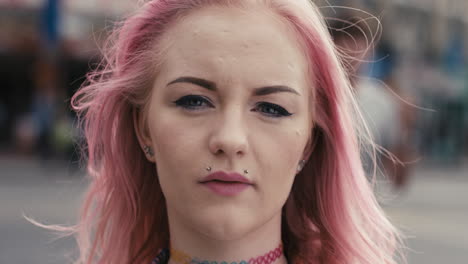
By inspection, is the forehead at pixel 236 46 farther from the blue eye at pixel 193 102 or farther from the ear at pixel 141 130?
the ear at pixel 141 130

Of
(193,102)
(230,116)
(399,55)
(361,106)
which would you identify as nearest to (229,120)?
(230,116)

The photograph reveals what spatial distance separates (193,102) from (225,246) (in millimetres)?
374

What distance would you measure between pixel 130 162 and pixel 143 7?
449 mm

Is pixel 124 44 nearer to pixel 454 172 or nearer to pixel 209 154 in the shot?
pixel 209 154

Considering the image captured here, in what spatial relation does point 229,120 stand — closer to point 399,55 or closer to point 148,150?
A: point 148,150

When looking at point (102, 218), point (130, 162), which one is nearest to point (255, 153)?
point (130, 162)

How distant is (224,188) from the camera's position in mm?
1804

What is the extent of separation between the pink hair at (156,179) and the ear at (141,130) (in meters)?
0.02

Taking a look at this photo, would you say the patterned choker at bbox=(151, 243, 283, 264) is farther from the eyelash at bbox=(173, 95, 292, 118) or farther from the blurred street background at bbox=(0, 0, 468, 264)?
the blurred street background at bbox=(0, 0, 468, 264)

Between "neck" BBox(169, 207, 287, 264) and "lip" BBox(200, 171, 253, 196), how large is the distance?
13cm

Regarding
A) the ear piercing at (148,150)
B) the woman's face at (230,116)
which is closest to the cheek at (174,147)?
the woman's face at (230,116)

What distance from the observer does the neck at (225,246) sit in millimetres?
1907

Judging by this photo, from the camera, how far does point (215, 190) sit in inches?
71.0

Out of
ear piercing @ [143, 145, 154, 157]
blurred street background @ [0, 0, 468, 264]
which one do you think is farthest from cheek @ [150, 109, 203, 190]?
blurred street background @ [0, 0, 468, 264]
